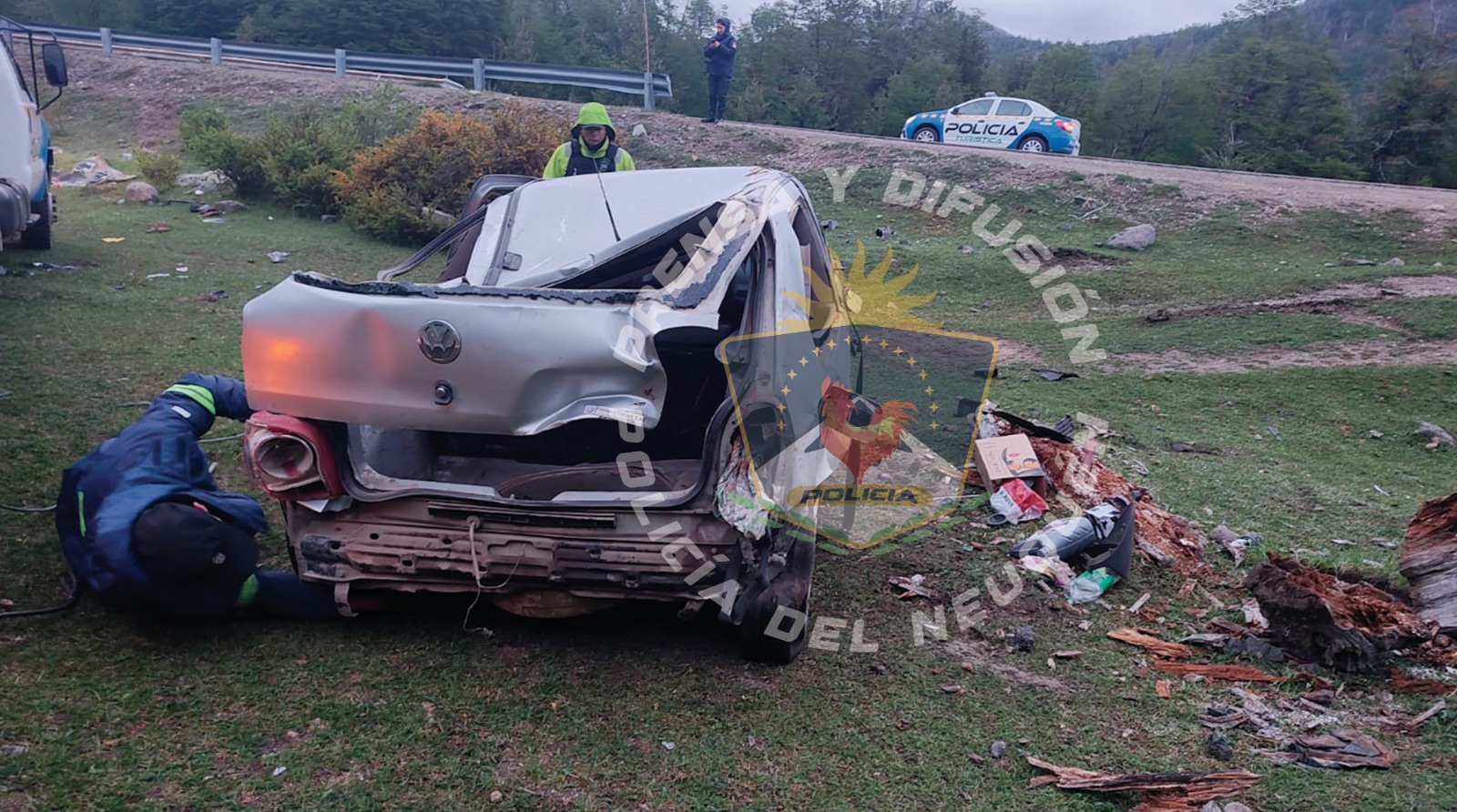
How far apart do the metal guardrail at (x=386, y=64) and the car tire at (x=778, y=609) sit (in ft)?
48.3

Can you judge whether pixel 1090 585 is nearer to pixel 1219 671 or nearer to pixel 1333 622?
pixel 1219 671

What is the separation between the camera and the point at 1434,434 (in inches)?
262

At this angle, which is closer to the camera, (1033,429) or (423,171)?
(1033,429)

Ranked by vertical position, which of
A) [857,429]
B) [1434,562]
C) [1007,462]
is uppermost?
[857,429]

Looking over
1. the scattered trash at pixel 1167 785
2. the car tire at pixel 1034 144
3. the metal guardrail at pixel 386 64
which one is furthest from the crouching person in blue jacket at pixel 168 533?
the car tire at pixel 1034 144

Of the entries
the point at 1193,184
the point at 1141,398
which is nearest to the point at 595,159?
the point at 1141,398

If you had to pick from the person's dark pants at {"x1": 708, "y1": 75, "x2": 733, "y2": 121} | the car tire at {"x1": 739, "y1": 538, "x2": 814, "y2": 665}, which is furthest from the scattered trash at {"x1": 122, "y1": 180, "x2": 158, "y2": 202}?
the car tire at {"x1": 739, "y1": 538, "x2": 814, "y2": 665}

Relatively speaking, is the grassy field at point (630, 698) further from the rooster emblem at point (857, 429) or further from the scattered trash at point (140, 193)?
the scattered trash at point (140, 193)

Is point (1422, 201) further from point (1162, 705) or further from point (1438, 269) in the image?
point (1162, 705)

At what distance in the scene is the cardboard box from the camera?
5.08 m

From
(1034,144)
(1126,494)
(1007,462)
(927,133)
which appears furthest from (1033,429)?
(927,133)

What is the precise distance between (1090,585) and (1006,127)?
1738 centimetres

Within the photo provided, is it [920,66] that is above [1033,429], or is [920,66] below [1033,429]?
above

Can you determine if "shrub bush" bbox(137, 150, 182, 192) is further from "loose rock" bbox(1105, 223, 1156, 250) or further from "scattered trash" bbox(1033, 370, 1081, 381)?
"loose rock" bbox(1105, 223, 1156, 250)
